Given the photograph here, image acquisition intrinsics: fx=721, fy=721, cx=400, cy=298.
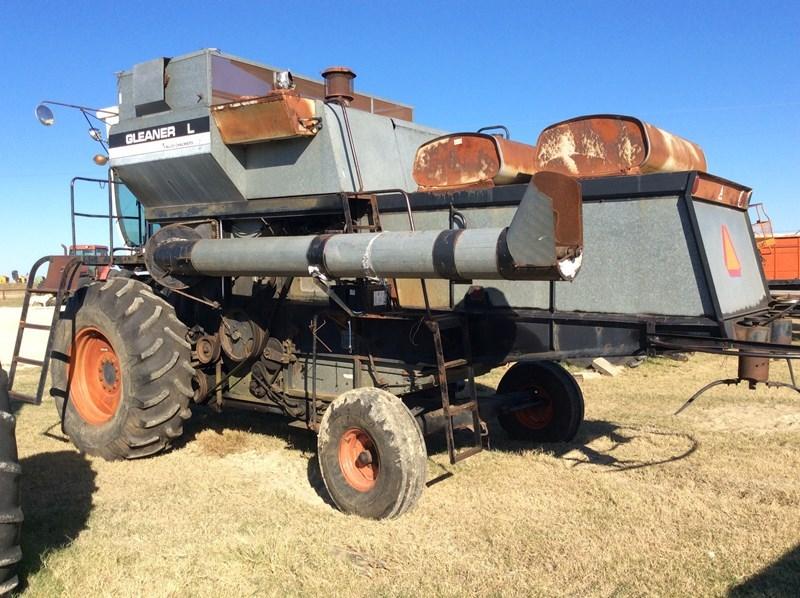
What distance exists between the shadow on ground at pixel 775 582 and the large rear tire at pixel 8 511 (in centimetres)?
341

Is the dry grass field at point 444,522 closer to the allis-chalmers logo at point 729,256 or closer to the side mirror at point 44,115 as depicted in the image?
the allis-chalmers logo at point 729,256

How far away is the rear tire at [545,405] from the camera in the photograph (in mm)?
6371

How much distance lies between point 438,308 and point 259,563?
220 cm

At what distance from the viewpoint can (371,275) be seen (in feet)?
14.6

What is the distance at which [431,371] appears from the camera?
5145 mm

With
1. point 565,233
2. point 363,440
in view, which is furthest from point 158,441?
point 565,233

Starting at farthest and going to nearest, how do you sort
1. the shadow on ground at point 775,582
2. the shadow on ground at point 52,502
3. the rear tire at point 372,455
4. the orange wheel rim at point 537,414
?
the orange wheel rim at point 537,414, the rear tire at point 372,455, the shadow on ground at point 52,502, the shadow on ground at point 775,582

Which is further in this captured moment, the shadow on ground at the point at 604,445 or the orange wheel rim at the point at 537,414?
the orange wheel rim at the point at 537,414

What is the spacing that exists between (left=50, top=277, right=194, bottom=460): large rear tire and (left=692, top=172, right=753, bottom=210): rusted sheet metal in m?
3.87

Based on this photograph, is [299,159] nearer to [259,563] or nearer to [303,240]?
[303,240]

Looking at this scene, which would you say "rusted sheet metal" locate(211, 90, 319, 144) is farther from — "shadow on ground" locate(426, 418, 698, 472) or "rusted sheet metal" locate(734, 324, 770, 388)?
"rusted sheet metal" locate(734, 324, 770, 388)

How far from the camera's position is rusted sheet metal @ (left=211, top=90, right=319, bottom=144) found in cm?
534

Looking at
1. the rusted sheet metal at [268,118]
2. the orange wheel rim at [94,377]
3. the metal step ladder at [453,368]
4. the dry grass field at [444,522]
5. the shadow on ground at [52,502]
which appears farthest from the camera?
the orange wheel rim at [94,377]

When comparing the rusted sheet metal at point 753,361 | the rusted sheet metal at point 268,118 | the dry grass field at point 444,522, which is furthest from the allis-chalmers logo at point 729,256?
the rusted sheet metal at point 268,118
